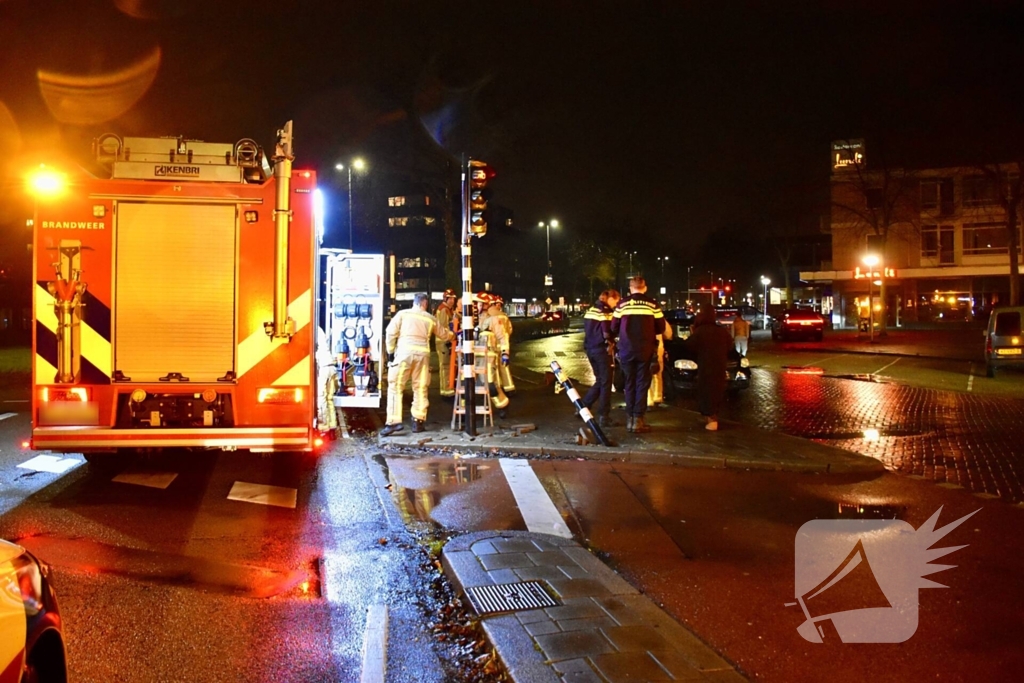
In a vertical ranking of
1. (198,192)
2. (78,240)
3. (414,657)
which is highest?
(198,192)

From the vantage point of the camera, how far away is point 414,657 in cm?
426

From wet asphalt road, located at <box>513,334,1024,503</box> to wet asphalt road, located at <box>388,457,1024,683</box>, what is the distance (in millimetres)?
1234

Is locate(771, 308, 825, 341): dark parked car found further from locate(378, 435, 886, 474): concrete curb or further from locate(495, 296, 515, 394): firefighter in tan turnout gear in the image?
locate(378, 435, 886, 474): concrete curb

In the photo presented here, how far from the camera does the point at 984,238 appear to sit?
166 ft

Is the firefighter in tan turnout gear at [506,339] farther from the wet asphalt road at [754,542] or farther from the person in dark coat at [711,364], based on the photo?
the wet asphalt road at [754,542]

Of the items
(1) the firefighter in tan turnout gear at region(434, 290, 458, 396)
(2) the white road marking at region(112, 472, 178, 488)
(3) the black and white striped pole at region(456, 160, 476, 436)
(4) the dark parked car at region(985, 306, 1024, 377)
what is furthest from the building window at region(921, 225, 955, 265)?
(2) the white road marking at region(112, 472, 178, 488)

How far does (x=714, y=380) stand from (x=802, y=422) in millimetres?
2735

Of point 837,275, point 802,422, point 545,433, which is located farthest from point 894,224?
point 545,433

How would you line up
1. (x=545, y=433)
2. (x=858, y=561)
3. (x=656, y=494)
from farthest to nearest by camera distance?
(x=545, y=433), (x=656, y=494), (x=858, y=561)

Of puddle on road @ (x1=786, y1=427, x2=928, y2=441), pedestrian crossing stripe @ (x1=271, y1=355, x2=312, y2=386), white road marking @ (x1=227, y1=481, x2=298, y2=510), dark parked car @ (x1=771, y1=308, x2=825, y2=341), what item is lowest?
white road marking @ (x1=227, y1=481, x2=298, y2=510)

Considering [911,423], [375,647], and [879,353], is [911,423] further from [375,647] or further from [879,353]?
[879,353]

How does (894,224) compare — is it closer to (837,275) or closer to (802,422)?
Answer: (837,275)

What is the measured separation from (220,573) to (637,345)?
251 inches

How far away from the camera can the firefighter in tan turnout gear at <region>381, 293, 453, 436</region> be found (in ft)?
34.2
